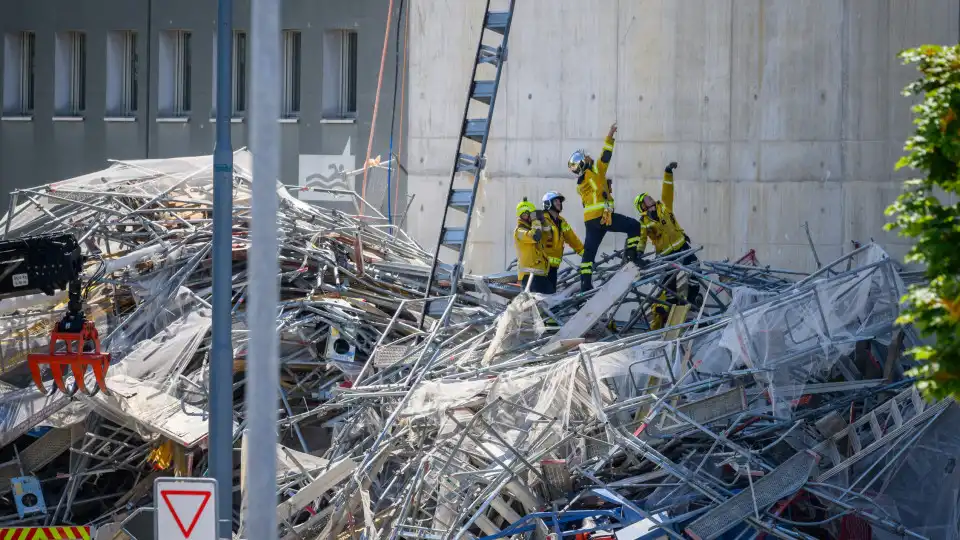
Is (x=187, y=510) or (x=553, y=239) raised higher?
(x=553, y=239)

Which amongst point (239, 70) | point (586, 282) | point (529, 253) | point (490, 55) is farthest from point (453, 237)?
point (239, 70)

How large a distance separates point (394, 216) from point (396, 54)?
9.63 feet

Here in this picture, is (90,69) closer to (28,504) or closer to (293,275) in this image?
(293,275)

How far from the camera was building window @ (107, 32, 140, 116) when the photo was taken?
81.3 feet

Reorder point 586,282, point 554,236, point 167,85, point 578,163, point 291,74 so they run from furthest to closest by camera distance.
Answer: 1. point 167,85
2. point 291,74
3. point 578,163
4. point 554,236
5. point 586,282

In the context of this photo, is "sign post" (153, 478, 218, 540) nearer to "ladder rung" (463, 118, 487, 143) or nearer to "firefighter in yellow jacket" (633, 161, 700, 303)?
"ladder rung" (463, 118, 487, 143)

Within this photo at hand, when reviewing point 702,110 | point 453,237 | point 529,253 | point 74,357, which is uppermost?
point 702,110

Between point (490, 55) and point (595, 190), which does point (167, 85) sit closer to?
point (490, 55)

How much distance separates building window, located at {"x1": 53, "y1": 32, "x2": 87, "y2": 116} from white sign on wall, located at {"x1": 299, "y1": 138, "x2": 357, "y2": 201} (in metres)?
5.71

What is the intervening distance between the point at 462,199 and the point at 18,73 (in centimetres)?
1411

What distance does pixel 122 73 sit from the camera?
81.7 ft

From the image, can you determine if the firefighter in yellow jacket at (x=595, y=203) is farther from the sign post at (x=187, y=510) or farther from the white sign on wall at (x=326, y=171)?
the sign post at (x=187, y=510)

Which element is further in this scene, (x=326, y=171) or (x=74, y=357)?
(x=326, y=171)

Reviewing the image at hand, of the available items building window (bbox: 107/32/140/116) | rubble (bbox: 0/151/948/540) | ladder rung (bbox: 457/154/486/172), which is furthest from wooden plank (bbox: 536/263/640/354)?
building window (bbox: 107/32/140/116)
